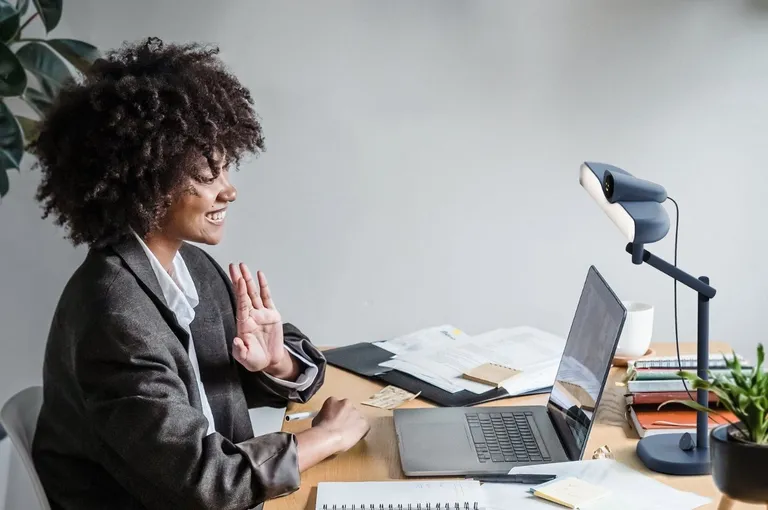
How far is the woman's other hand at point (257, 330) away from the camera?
1.51 meters

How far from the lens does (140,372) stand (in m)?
1.17

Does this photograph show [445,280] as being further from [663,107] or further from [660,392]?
[660,392]

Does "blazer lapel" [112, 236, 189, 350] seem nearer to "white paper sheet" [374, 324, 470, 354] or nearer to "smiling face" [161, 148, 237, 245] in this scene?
"smiling face" [161, 148, 237, 245]

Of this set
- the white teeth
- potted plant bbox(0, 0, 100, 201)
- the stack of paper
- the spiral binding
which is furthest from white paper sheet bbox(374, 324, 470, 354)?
potted plant bbox(0, 0, 100, 201)

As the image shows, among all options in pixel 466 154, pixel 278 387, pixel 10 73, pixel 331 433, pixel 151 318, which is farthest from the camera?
pixel 466 154

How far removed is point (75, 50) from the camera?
2412 mm

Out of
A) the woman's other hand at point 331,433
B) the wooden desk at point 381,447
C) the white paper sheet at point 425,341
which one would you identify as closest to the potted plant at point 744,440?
the wooden desk at point 381,447

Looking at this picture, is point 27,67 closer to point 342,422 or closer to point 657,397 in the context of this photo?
point 342,422

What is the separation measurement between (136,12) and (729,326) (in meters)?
2.10

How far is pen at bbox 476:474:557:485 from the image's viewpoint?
1227 mm

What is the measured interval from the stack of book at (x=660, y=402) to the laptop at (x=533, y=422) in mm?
127

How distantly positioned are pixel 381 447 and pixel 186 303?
408mm

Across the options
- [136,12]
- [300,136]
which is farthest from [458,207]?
[136,12]

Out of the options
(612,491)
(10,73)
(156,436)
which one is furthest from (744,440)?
(10,73)
